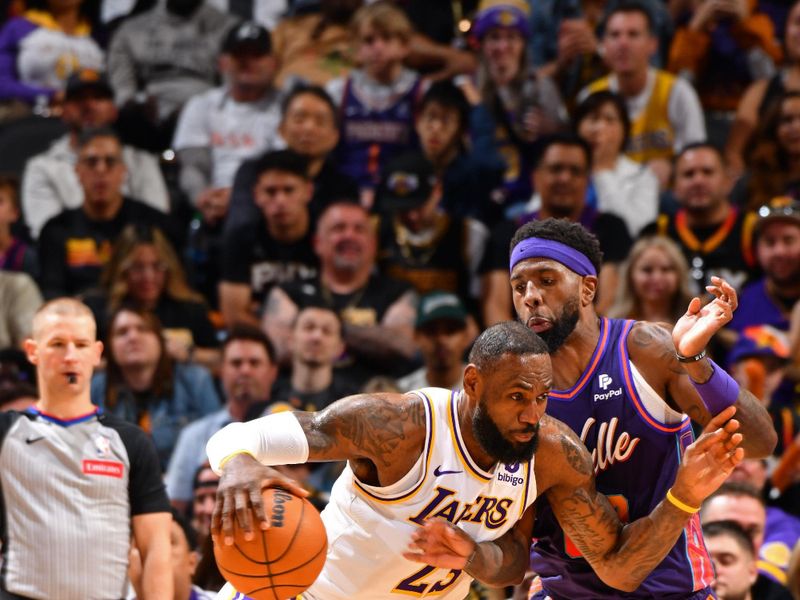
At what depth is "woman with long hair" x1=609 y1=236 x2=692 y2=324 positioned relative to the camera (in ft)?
28.6

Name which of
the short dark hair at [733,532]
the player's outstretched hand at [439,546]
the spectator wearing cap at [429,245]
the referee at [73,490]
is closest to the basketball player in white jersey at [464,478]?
the player's outstretched hand at [439,546]

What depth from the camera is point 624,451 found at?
17.2ft

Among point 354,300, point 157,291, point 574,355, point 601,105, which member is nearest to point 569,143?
point 601,105

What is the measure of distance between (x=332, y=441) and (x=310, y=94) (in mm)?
5866

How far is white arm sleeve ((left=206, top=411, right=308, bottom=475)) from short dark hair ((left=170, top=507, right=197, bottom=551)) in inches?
85.3

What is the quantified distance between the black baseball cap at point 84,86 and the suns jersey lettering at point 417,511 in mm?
6487

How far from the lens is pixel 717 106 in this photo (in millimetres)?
11711

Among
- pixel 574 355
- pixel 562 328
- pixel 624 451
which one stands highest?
pixel 562 328

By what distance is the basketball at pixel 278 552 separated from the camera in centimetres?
449

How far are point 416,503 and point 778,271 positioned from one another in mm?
5017

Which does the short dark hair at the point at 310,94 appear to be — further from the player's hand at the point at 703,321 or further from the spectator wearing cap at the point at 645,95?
the player's hand at the point at 703,321

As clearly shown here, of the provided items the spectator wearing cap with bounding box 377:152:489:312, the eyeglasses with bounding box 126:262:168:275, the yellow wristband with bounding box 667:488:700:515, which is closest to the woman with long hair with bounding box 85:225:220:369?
the eyeglasses with bounding box 126:262:168:275

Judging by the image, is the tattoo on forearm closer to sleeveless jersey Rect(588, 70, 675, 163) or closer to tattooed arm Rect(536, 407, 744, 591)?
tattooed arm Rect(536, 407, 744, 591)

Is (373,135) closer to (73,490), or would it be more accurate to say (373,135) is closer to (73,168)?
(73,168)
